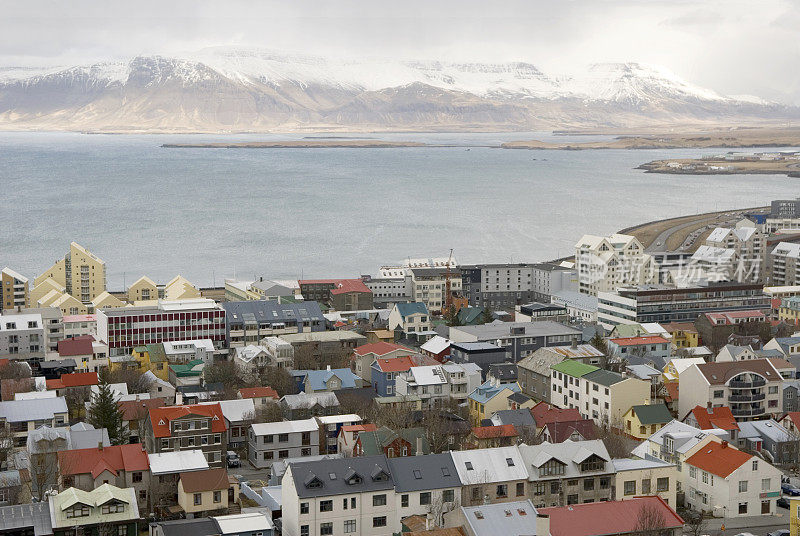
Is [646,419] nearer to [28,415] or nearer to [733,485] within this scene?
[733,485]

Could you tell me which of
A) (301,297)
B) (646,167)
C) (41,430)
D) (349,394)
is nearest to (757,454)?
(349,394)

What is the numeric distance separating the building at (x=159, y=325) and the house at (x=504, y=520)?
25.9ft

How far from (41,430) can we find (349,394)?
10.2ft

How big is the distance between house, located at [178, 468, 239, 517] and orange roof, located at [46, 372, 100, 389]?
12.0 feet

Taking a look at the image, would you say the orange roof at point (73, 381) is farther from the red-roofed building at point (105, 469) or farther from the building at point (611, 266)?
the building at point (611, 266)

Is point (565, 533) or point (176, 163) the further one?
point (176, 163)

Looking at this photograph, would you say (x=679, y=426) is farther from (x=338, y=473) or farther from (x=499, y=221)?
(x=499, y=221)

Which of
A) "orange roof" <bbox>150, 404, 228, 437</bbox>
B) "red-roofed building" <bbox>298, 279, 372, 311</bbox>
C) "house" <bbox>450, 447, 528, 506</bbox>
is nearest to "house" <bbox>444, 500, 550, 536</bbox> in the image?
"house" <bbox>450, 447, 528, 506</bbox>

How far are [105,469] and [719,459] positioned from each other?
4.38 meters

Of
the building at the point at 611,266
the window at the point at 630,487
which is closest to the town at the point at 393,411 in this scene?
the window at the point at 630,487

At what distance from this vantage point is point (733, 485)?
7988mm

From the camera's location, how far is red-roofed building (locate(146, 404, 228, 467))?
29.2ft

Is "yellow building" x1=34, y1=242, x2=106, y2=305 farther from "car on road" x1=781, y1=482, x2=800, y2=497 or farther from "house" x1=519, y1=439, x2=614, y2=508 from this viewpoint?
"car on road" x1=781, y1=482, x2=800, y2=497

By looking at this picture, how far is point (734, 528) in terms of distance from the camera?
25.4 feet
